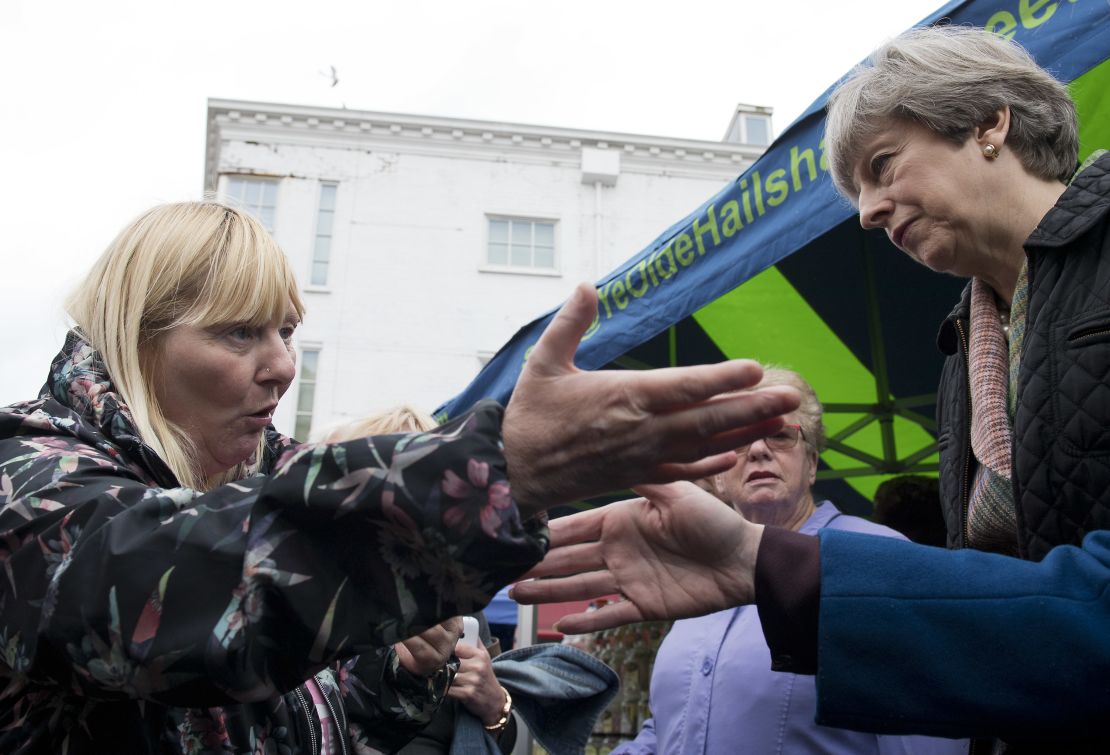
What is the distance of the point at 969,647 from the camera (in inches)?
43.0

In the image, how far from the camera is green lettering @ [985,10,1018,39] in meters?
1.88

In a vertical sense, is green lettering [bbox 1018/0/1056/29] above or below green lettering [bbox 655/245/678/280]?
above

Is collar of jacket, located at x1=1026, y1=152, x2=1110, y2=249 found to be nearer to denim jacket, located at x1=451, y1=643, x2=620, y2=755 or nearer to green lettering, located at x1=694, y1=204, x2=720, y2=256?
green lettering, located at x1=694, y1=204, x2=720, y2=256

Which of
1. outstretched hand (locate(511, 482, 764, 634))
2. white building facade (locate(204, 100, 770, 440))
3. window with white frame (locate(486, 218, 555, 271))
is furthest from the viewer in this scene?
window with white frame (locate(486, 218, 555, 271))

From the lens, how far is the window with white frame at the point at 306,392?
51.2 ft

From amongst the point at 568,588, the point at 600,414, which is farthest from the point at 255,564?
the point at 568,588

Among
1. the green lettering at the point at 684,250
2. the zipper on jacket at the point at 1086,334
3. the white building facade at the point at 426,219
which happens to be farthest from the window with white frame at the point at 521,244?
the zipper on jacket at the point at 1086,334

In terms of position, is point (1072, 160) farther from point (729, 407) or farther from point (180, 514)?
point (180, 514)

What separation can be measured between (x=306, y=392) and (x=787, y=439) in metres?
14.3

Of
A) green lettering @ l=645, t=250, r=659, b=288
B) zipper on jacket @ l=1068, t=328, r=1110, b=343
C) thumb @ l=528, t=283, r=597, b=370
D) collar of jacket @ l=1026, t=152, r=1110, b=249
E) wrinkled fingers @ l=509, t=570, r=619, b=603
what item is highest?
green lettering @ l=645, t=250, r=659, b=288

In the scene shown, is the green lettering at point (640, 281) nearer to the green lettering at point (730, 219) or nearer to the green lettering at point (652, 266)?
the green lettering at point (652, 266)

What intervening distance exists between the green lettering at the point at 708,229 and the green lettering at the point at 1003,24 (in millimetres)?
910

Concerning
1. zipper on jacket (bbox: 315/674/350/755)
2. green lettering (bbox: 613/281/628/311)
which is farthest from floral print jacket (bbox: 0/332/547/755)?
green lettering (bbox: 613/281/628/311)

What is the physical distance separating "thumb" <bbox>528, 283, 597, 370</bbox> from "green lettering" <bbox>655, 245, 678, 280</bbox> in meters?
1.90
